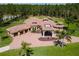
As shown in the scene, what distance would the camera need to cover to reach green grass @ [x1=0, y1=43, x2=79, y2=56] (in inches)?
73.0

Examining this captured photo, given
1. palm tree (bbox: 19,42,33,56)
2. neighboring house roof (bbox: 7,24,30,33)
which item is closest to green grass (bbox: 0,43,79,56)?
palm tree (bbox: 19,42,33,56)

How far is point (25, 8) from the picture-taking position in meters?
1.89

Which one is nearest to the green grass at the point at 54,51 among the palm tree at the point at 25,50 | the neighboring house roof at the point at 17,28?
the palm tree at the point at 25,50

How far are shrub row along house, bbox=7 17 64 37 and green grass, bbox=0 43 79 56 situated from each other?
129 millimetres

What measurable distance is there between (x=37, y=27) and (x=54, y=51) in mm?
251

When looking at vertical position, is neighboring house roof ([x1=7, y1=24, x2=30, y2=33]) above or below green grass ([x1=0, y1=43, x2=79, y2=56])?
above

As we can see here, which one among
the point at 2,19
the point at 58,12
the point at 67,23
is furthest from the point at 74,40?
the point at 2,19

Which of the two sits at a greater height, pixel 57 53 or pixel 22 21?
pixel 22 21

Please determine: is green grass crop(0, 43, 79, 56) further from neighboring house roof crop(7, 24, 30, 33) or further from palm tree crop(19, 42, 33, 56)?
neighboring house roof crop(7, 24, 30, 33)

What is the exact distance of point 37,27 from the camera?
1897 millimetres

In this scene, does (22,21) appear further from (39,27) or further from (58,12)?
(58,12)

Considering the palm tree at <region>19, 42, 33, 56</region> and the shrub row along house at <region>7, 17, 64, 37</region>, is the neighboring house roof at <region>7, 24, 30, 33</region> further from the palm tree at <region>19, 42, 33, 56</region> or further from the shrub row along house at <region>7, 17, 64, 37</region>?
the palm tree at <region>19, 42, 33, 56</region>

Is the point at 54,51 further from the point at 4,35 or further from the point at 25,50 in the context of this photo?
the point at 4,35

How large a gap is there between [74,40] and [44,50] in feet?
0.88
